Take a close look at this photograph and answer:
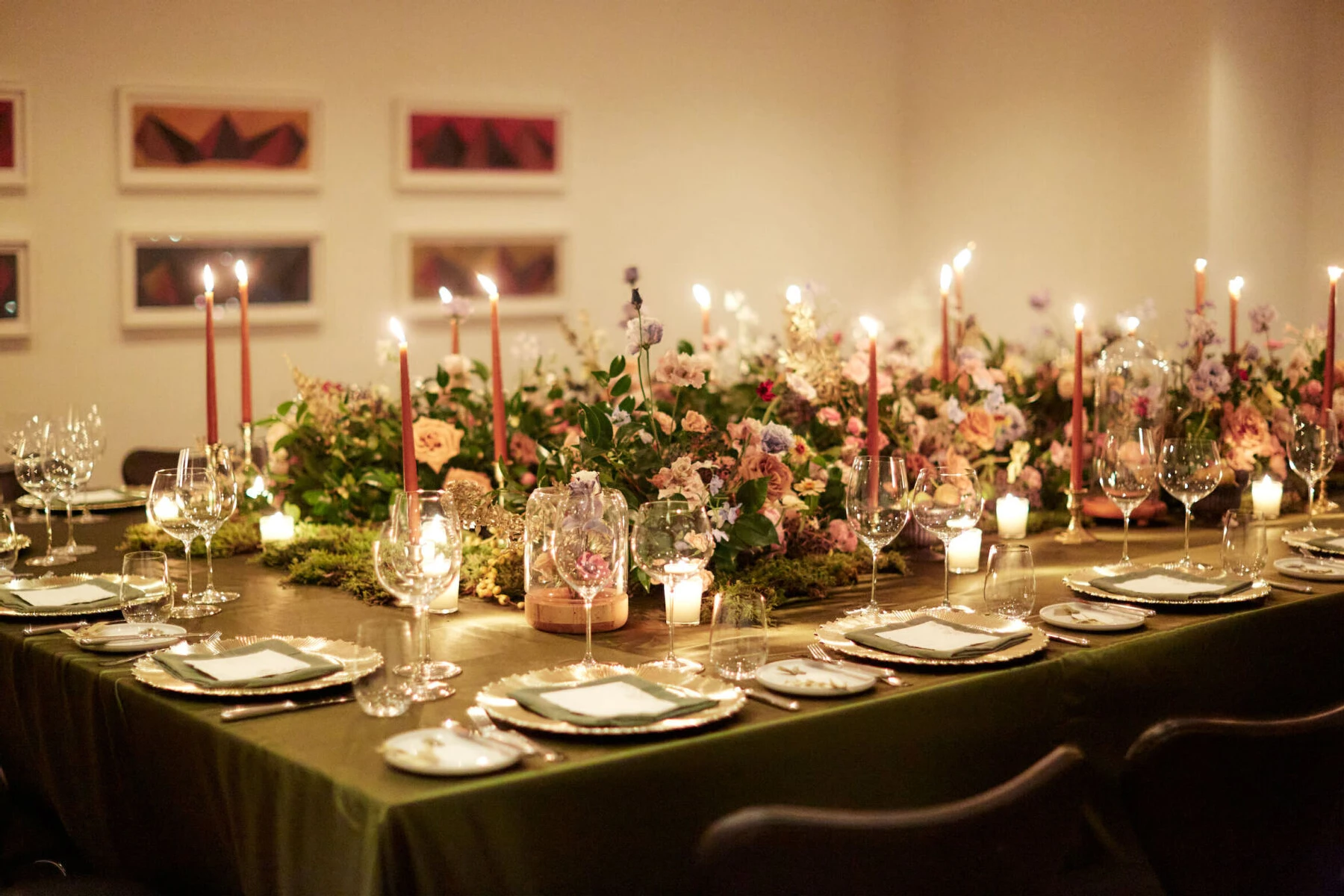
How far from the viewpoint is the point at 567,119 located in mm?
6152

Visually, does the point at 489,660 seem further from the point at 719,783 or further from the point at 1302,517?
the point at 1302,517

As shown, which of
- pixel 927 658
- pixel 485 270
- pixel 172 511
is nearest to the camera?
pixel 927 658

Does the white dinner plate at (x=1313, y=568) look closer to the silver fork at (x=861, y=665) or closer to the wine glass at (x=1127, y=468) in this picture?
the wine glass at (x=1127, y=468)

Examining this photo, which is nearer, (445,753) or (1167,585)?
(445,753)

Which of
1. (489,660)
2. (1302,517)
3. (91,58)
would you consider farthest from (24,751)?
(91,58)

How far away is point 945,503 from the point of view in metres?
2.28

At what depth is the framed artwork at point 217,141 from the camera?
5258mm

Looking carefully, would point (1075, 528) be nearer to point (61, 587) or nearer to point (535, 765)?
point (535, 765)

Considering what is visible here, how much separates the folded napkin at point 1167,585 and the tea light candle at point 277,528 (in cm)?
154

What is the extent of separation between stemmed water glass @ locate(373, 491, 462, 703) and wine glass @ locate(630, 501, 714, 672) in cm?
24

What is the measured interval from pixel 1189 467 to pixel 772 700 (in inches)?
50.4

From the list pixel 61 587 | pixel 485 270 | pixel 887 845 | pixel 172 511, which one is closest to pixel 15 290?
pixel 485 270

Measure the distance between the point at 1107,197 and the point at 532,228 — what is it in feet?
8.19

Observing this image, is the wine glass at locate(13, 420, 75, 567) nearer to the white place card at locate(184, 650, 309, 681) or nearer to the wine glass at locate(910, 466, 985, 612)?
the white place card at locate(184, 650, 309, 681)
